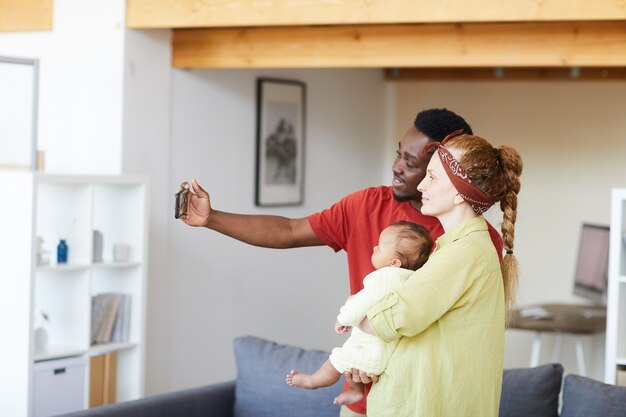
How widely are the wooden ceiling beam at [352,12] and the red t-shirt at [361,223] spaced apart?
122cm

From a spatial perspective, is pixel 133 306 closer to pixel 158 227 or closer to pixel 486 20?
pixel 158 227

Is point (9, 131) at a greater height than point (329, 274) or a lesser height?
greater

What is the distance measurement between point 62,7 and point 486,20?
2.06 m

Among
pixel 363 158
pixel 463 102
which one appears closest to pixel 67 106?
pixel 363 158

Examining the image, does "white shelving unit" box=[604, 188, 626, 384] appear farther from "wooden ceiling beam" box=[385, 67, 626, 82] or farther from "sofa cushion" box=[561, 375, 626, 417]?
"wooden ceiling beam" box=[385, 67, 626, 82]

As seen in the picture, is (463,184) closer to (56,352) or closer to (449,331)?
(449,331)

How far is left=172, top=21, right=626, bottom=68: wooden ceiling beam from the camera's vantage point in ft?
13.2

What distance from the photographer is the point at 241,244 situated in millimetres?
5441

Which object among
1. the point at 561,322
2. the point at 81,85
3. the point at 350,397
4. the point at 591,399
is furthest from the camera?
the point at 561,322

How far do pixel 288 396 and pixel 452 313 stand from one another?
1563 millimetres

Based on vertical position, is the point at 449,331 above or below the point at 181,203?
below

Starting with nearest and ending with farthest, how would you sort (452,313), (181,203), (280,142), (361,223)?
(452,313)
(181,203)
(361,223)
(280,142)

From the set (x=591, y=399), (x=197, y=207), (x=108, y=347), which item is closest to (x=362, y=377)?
(x=197, y=207)

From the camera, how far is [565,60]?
4055 mm
